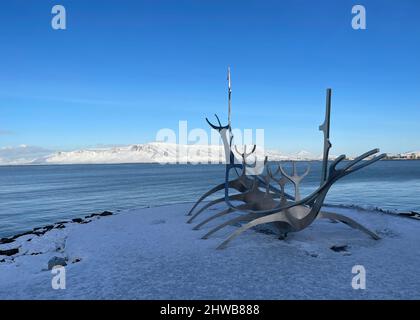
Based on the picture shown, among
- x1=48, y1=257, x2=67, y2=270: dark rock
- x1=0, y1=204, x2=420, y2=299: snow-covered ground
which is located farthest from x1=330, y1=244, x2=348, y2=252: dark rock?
x1=48, y1=257, x2=67, y2=270: dark rock

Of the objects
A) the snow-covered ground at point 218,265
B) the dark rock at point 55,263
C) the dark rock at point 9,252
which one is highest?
the snow-covered ground at point 218,265

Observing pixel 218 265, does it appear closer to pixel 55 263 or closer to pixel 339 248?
pixel 339 248

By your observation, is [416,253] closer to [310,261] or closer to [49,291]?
[310,261]

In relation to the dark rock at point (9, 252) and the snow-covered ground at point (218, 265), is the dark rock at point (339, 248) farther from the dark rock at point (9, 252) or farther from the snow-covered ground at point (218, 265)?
the dark rock at point (9, 252)

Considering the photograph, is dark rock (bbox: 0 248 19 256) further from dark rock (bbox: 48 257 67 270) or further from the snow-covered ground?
dark rock (bbox: 48 257 67 270)

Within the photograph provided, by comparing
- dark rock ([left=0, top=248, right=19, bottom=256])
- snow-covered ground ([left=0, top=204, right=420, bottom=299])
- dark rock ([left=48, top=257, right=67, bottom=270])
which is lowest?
dark rock ([left=0, top=248, right=19, bottom=256])

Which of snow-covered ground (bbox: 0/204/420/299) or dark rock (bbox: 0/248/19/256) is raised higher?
snow-covered ground (bbox: 0/204/420/299)

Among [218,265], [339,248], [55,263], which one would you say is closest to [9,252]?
[55,263]

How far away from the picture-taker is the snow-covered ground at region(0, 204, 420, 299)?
22.7 ft

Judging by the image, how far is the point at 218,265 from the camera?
8.66m

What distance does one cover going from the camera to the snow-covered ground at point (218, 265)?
6930mm

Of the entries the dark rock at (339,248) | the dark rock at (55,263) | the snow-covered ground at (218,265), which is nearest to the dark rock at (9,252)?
the snow-covered ground at (218,265)

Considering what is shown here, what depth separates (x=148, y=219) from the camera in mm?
17703
